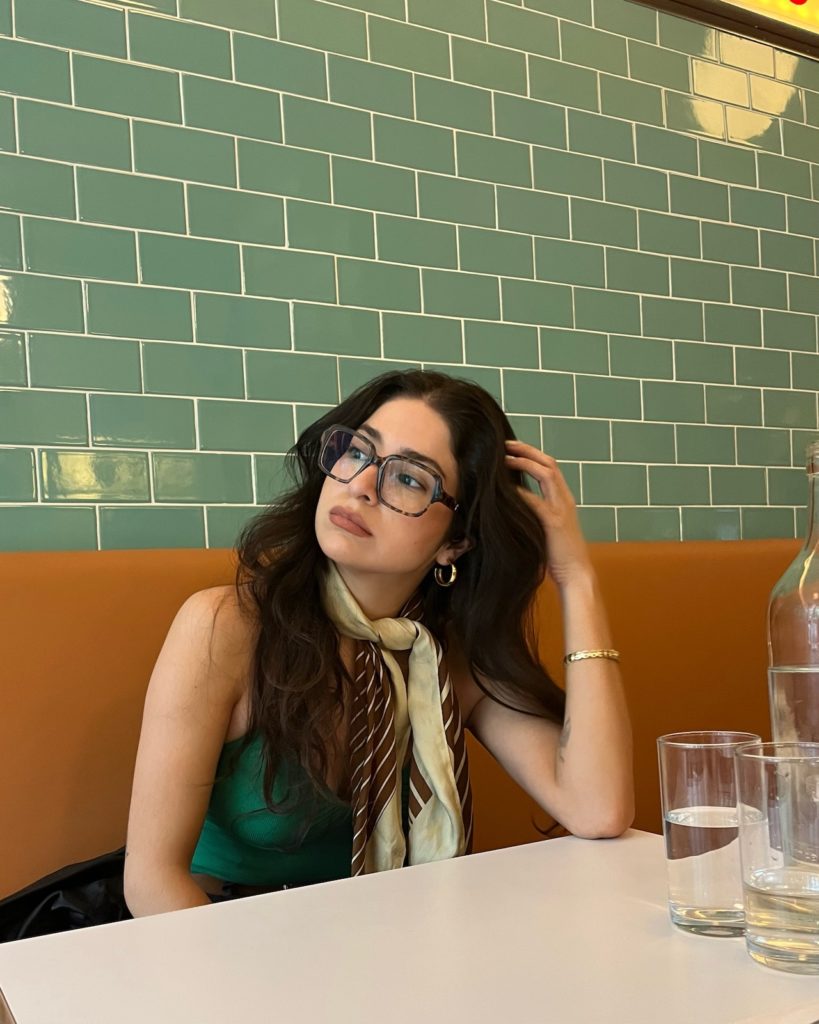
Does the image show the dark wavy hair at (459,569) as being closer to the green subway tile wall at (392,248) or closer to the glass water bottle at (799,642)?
the green subway tile wall at (392,248)

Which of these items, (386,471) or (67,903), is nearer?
(67,903)

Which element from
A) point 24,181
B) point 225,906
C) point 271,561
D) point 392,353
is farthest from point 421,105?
point 225,906

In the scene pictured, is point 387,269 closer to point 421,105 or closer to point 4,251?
point 421,105

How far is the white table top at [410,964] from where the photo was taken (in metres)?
0.67

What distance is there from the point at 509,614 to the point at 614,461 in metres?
0.92

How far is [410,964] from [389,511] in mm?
838

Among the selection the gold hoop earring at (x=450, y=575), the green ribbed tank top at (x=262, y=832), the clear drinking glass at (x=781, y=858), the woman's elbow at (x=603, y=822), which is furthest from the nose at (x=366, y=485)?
the clear drinking glass at (x=781, y=858)

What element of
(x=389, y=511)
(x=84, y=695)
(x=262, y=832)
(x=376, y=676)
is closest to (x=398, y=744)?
(x=376, y=676)

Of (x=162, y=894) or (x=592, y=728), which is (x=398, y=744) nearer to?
(x=592, y=728)

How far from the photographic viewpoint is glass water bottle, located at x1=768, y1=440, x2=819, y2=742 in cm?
88

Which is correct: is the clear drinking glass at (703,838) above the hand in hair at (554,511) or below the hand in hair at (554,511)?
below

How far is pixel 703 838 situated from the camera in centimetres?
82

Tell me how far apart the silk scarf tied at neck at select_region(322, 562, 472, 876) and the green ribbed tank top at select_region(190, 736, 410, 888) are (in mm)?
63

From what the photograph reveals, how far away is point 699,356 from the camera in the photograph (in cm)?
265
